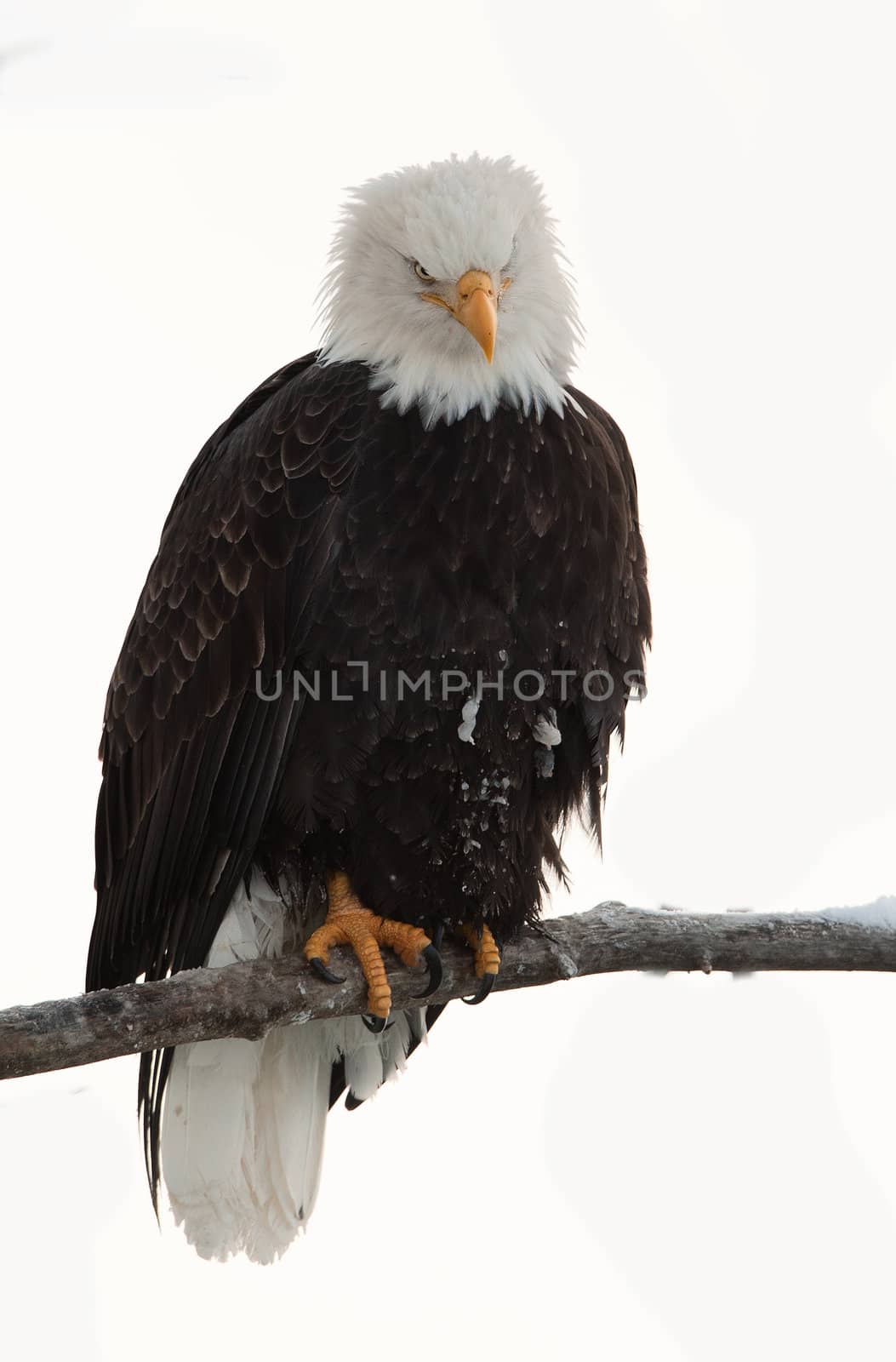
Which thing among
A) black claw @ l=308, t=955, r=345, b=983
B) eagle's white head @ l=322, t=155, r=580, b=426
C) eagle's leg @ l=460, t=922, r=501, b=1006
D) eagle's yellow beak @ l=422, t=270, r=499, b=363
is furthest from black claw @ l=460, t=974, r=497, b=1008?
eagle's yellow beak @ l=422, t=270, r=499, b=363

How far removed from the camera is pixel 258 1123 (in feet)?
11.4

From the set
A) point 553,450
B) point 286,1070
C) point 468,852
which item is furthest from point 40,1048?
point 553,450

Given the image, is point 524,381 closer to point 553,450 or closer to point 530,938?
point 553,450

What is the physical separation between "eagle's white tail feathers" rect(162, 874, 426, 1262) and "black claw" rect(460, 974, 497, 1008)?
1.26 ft

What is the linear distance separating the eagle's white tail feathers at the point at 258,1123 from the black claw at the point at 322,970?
525mm

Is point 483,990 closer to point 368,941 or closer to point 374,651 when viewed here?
point 368,941

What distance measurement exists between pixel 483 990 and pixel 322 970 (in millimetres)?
422

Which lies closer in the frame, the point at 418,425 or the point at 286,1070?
the point at 418,425

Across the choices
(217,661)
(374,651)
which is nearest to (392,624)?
(374,651)

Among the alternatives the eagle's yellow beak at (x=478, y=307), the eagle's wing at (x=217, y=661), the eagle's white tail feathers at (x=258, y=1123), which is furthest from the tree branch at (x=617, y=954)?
the eagle's yellow beak at (x=478, y=307)

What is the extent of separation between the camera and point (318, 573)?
2816mm

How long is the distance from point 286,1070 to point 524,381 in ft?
5.61

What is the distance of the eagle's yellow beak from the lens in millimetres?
2660

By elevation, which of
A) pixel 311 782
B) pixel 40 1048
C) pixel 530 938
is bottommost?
pixel 40 1048
